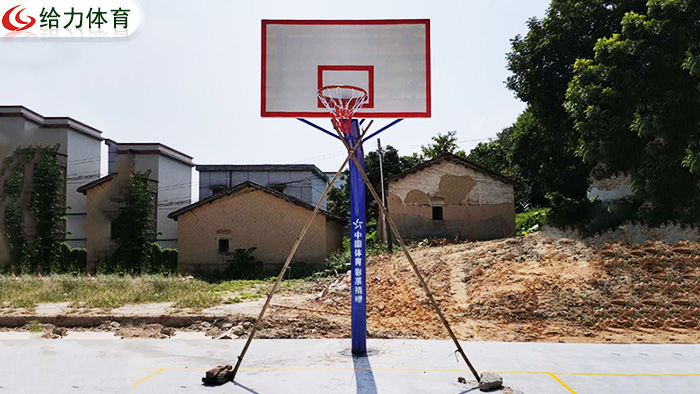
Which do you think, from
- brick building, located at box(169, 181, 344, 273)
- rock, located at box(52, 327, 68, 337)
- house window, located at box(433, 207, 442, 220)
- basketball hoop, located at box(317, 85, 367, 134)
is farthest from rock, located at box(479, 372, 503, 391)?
house window, located at box(433, 207, 442, 220)

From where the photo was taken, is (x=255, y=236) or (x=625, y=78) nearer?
(x=625, y=78)

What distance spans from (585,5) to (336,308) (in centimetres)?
1427

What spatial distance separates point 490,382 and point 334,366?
1930mm

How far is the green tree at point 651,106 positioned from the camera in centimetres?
1334

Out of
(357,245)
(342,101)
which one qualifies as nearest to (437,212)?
(357,245)

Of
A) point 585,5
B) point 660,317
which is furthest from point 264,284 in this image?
point 585,5

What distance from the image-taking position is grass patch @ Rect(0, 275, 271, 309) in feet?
38.8

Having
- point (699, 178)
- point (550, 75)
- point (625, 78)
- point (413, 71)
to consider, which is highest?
point (550, 75)

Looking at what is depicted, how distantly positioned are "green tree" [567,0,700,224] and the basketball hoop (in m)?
9.47

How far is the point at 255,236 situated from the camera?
20.4 m

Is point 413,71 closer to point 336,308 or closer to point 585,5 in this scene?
point 336,308

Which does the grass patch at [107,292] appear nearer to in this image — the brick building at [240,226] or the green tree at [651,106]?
the brick building at [240,226]

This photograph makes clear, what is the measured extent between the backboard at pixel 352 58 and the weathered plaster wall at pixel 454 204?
14479mm

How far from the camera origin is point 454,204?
21562 mm
